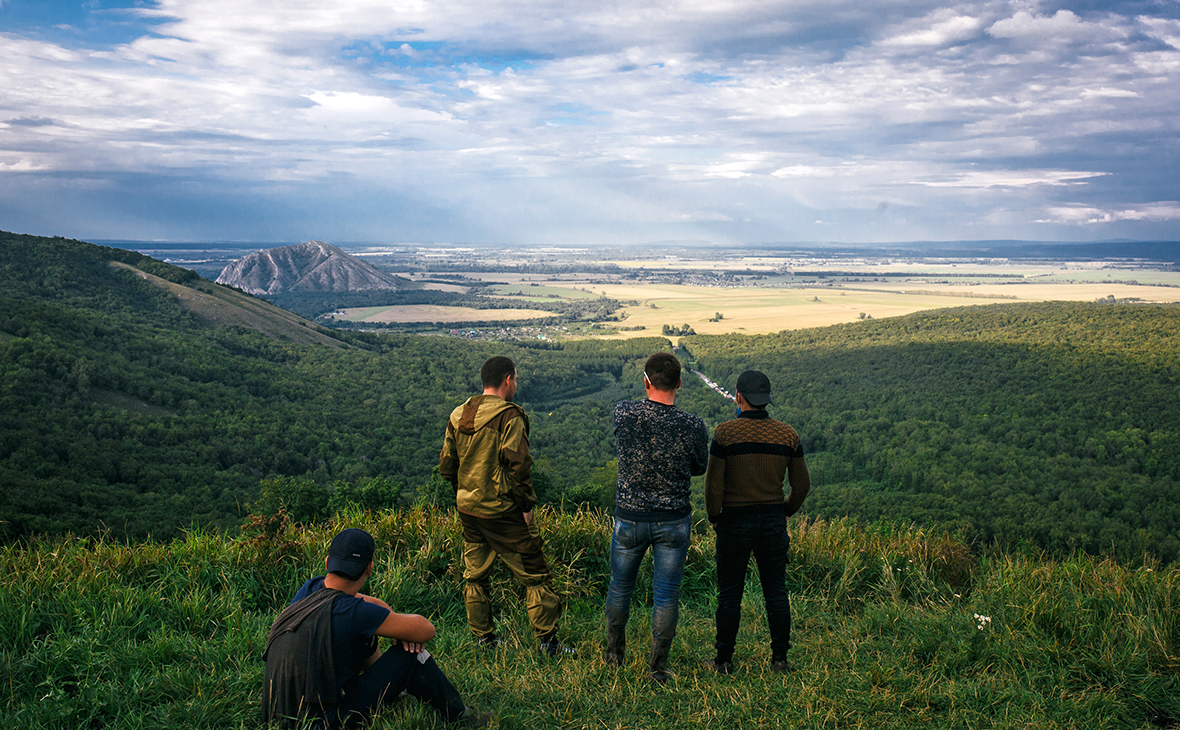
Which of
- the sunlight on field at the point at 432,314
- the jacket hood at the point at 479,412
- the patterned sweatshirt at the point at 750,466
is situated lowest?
the sunlight on field at the point at 432,314

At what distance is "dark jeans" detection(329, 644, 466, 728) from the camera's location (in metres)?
3.66

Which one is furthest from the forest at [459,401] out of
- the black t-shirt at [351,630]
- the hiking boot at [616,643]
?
the black t-shirt at [351,630]

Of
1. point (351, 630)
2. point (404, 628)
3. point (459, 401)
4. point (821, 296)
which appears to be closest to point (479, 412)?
point (404, 628)

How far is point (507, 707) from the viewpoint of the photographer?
4133 millimetres

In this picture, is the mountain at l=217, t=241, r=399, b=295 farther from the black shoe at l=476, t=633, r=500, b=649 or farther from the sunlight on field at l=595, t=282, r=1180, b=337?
the black shoe at l=476, t=633, r=500, b=649

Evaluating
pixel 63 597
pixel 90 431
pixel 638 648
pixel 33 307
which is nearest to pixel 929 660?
pixel 638 648

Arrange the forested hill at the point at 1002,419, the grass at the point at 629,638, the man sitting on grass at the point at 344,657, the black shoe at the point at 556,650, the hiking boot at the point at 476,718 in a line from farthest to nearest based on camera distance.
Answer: the forested hill at the point at 1002,419
the black shoe at the point at 556,650
the grass at the point at 629,638
the hiking boot at the point at 476,718
the man sitting on grass at the point at 344,657

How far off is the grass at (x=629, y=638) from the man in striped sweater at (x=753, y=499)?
49 centimetres

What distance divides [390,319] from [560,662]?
5225 inches

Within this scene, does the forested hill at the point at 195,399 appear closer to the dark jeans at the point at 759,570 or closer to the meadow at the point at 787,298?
the dark jeans at the point at 759,570

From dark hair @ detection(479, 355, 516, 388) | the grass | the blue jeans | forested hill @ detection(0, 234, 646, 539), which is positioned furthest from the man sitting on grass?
forested hill @ detection(0, 234, 646, 539)

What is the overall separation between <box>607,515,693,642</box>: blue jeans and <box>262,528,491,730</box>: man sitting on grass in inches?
56.2

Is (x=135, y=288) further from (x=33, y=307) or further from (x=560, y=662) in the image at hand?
(x=560, y=662)

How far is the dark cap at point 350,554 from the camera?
143 inches
